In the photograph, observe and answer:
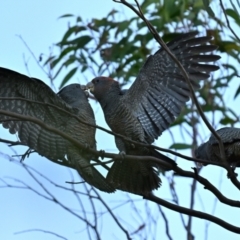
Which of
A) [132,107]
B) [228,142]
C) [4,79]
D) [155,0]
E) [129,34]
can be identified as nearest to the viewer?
[228,142]

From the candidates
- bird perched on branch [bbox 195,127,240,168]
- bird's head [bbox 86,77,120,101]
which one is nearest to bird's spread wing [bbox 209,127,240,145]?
bird perched on branch [bbox 195,127,240,168]

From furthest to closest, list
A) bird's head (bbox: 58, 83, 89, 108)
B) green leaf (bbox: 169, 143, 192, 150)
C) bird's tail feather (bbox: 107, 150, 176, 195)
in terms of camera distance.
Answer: green leaf (bbox: 169, 143, 192, 150)
bird's head (bbox: 58, 83, 89, 108)
bird's tail feather (bbox: 107, 150, 176, 195)

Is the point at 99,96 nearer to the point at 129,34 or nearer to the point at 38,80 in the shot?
the point at 38,80

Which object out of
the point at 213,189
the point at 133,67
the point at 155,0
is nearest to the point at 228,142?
the point at 213,189

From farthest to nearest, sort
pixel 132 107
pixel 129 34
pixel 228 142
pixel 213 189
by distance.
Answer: pixel 129 34 < pixel 132 107 < pixel 228 142 < pixel 213 189

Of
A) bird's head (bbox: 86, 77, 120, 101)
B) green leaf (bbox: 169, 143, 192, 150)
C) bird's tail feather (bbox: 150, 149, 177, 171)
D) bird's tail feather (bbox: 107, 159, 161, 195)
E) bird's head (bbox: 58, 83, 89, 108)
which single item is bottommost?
bird's tail feather (bbox: 150, 149, 177, 171)

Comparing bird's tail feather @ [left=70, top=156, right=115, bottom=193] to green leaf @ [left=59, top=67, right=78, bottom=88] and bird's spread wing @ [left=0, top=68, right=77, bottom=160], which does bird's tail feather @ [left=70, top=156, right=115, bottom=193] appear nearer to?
bird's spread wing @ [left=0, top=68, right=77, bottom=160]

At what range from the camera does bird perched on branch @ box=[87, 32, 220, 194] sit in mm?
4855

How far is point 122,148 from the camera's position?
4.73m

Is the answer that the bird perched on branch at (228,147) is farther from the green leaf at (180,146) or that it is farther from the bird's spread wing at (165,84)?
the green leaf at (180,146)

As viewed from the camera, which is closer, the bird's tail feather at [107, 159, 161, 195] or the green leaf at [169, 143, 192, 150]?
the bird's tail feather at [107, 159, 161, 195]

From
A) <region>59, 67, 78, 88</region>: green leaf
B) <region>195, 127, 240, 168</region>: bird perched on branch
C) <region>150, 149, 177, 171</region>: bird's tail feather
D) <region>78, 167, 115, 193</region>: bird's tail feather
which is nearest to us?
<region>150, 149, 177, 171</region>: bird's tail feather

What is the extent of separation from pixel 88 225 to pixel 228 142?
892 mm

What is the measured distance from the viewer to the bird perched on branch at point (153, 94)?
4.86m
